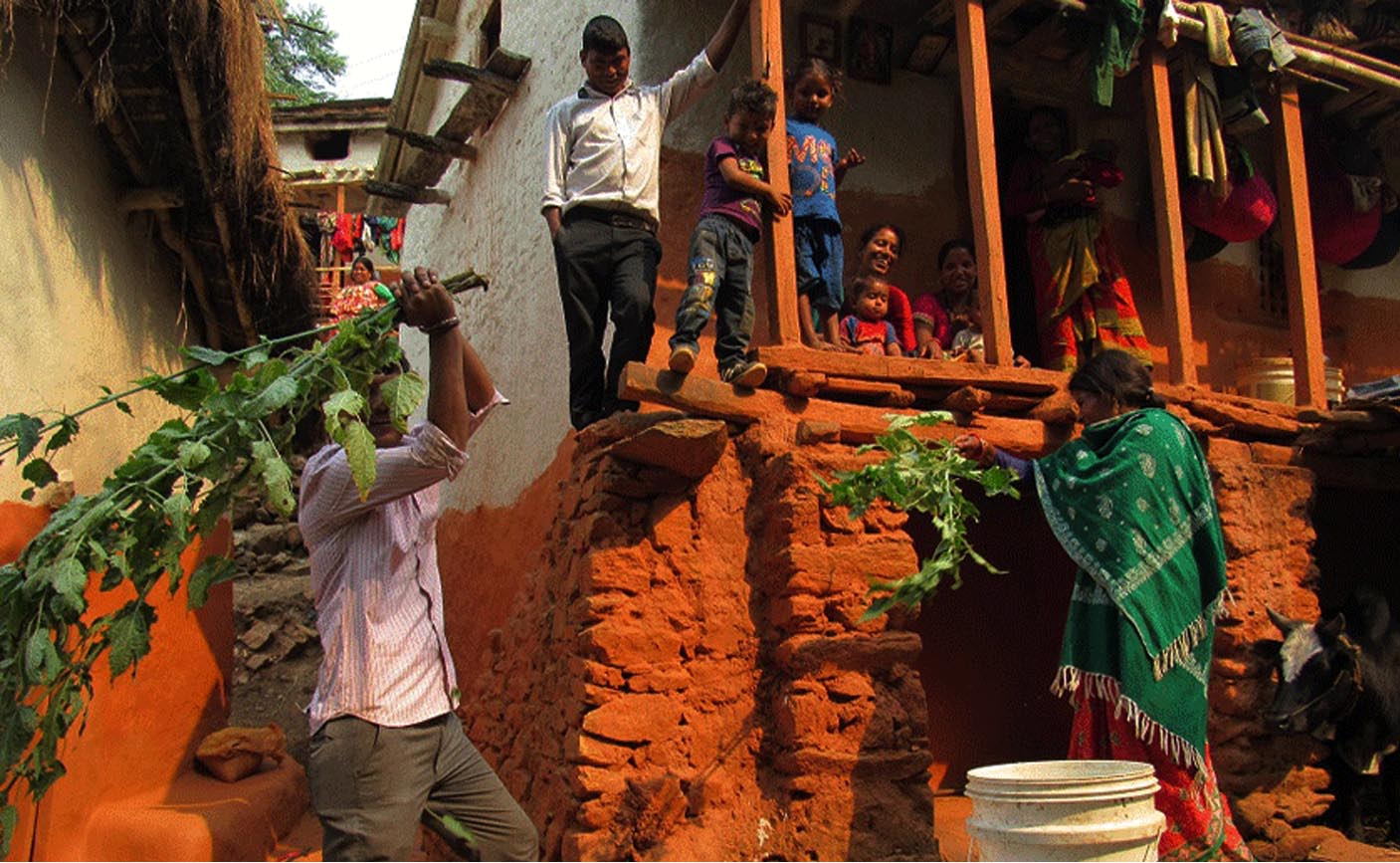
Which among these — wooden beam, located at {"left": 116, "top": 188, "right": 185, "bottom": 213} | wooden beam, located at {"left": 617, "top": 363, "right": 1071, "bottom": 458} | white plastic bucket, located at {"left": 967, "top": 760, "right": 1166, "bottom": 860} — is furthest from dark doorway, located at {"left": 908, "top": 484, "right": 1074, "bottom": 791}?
wooden beam, located at {"left": 116, "top": 188, "right": 185, "bottom": 213}

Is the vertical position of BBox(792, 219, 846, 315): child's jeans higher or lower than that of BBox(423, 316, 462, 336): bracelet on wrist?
higher

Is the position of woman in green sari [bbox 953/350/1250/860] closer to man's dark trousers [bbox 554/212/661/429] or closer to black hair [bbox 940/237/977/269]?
man's dark trousers [bbox 554/212/661/429]

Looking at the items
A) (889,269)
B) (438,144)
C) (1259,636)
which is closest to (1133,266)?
(889,269)

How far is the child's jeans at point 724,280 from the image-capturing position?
488 centimetres

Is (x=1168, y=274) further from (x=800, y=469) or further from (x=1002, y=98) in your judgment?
(x=800, y=469)

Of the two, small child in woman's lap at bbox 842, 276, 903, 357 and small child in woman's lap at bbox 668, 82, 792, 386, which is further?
small child in woman's lap at bbox 842, 276, 903, 357

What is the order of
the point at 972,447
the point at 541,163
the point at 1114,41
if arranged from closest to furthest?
the point at 972,447
the point at 1114,41
the point at 541,163

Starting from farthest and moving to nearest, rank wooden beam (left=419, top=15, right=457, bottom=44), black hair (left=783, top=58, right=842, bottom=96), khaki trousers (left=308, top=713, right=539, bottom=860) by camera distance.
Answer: wooden beam (left=419, top=15, right=457, bottom=44)
black hair (left=783, top=58, right=842, bottom=96)
khaki trousers (left=308, top=713, right=539, bottom=860)

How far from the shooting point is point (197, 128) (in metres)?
6.06

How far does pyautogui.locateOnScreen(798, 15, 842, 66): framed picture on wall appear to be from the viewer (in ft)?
20.9

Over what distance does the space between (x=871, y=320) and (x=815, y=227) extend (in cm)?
72

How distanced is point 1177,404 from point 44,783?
198 inches

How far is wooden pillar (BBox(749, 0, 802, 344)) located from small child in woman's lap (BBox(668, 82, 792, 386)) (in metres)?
0.06

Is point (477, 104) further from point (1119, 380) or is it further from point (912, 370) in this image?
point (1119, 380)
